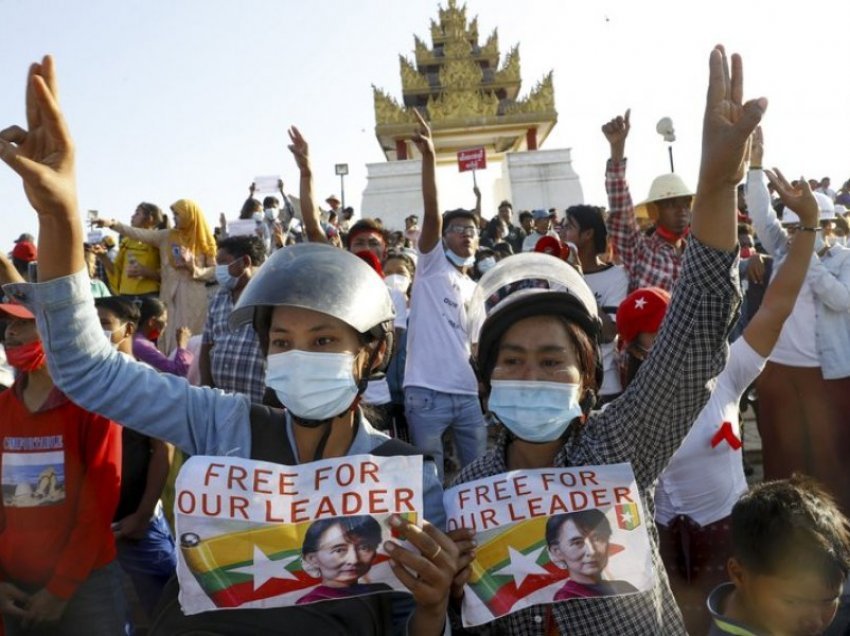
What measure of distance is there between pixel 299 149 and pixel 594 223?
6.49 ft

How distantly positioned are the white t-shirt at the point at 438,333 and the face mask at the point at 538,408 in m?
2.75

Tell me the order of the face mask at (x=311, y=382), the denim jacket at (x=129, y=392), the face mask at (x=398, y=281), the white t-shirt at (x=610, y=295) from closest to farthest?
the denim jacket at (x=129, y=392) → the face mask at (x=311, y=382) → the white t-shirt at (x=610, y=295) → the face mask at (x=398, y=281)

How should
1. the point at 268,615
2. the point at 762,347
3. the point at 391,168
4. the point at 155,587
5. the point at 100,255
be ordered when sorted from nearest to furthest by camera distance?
1. the point at 268,615
2. the point at 762,347
3. the point at 155,587
4. the point at 100,255
5. the point at 391,168

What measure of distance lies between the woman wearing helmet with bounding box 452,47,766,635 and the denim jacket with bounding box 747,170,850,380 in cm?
330

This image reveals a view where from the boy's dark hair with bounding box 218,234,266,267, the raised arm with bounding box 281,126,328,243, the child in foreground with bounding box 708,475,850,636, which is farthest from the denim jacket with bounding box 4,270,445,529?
the boy's dark hair with bounding box 218,234,266,267

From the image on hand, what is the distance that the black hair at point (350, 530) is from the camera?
1.75m

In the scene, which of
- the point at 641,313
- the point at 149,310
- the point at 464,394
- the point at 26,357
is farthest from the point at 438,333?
the point at 26,357

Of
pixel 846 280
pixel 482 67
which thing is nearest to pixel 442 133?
pixel 482 67

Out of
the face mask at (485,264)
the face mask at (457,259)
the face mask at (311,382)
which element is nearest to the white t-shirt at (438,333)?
the face mask at (457,259)

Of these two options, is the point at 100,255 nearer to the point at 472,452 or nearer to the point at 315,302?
the point at 472,452

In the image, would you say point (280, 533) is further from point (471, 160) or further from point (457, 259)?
point (471, 160)

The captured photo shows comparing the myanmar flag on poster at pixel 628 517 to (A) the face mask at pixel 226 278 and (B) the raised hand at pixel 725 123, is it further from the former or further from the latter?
(A) the face mask at pixel 226 278

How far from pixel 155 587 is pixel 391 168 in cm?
2539

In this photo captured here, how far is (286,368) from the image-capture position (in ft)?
6.32
